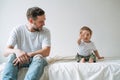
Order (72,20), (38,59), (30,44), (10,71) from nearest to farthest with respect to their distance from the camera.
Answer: (10,71) < (38,59) < (30,44) < (72,20)

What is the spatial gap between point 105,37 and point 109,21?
0.67ft

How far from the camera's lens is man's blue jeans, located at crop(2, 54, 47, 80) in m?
1.46

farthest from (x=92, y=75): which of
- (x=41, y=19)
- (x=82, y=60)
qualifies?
(x=41, y=19)

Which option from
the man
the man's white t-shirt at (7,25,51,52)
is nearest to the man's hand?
the man

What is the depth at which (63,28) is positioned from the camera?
8.52ft

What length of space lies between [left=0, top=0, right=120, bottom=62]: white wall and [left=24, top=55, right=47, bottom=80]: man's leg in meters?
0.97

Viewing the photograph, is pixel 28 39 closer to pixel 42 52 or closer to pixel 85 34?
pixel 42 52

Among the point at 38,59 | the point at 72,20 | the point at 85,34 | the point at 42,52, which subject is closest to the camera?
the point at 38,59

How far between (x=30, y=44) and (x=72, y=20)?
91 cm

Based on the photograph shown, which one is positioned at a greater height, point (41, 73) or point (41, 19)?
point (41, 19)

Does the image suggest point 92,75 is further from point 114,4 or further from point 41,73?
point 114,4

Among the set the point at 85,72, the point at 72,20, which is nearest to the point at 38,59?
the point at 85,72

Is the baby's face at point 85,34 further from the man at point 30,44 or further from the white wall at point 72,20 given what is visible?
the white wall at point 72,20

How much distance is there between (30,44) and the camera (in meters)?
1.83
